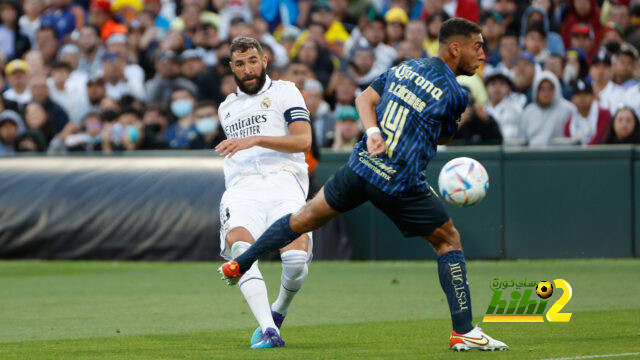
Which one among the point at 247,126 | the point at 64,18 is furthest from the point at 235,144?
the point at 64,18

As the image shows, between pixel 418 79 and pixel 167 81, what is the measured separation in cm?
1221

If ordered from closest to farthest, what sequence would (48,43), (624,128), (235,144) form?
(235,144) < (624,128) < (48,43)

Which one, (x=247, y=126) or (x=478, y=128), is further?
(x=478, y=128)

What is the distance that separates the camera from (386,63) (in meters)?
18.4

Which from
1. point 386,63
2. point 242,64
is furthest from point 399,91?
point 386,63

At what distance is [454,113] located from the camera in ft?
22.9

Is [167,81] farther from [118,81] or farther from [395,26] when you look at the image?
[395,26]

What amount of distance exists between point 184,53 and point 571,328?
12082 mm

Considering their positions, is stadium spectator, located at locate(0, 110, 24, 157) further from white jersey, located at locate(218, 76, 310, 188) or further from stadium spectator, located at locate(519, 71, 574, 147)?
white jersey, located at locate(218, 76, 310, 188)

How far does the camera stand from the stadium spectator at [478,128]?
15773mm

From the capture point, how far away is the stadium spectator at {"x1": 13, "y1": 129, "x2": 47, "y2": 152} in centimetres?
1792

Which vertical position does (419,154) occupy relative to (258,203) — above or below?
above

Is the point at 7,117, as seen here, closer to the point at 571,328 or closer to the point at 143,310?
the point at 143,310

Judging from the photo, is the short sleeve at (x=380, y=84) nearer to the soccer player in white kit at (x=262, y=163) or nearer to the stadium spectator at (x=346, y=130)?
the soccer player in white kit at (x=262, y=163)
